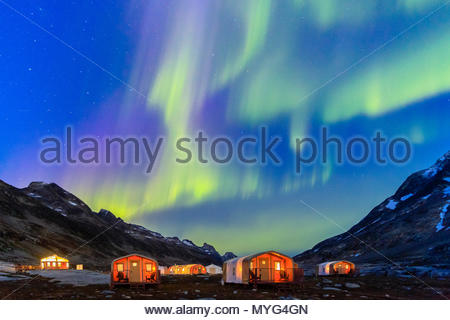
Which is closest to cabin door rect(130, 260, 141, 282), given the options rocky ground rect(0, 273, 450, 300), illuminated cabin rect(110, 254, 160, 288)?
illuminated cabin rect(110, 254, 160, 288)

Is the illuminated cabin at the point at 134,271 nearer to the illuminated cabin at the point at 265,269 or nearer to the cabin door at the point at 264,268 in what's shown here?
the illuminated cabin at the point at 265,269

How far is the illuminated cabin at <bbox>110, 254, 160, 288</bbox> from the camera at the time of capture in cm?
5359

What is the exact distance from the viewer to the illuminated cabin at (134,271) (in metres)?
53.6

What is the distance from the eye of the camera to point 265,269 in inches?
2074

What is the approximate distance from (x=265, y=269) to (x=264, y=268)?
21cm

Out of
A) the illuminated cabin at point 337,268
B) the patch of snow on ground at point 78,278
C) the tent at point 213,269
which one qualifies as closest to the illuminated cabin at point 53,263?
the tent at point 213,269

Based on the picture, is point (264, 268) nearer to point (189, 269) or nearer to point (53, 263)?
point (189, 269)

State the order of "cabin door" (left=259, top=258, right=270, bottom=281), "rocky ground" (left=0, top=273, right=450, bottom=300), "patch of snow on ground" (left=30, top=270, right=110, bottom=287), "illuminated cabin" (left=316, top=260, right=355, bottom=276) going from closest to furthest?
"rocky ground" (left=0, top=273, right=450, bottom=300) < "cabin door" (left=259, top=258, right=270, bottom=281) < "patch of snow on ground" (left=30, top=270, right=110, bottom=287) < "illuminated cabin" (left=316, top=260, right=355, bottom=276)

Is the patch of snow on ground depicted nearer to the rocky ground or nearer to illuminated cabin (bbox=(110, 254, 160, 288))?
the rocky ground

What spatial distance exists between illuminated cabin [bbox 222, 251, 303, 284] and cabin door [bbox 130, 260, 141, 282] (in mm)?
11178
